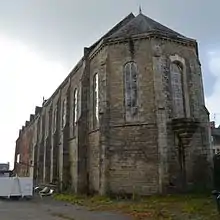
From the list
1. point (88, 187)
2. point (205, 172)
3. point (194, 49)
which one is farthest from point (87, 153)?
point (194, 49)

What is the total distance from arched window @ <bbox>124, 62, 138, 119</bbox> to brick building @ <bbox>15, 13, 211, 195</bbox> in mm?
70

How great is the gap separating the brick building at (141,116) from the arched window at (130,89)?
0.07 meters

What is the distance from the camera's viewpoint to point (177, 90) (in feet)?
74.9

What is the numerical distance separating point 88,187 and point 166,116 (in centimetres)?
819

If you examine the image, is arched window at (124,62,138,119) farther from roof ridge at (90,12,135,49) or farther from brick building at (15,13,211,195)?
roof ridge at (90,12,135,49)

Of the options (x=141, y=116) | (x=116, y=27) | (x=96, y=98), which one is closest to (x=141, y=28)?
(x=116, y=27)

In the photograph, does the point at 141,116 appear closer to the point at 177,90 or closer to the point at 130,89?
the point at 130,89

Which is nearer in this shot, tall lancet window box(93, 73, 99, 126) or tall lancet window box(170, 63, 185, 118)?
tall lancet window box(170, 63, 185, 118)

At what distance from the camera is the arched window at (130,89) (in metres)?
22.2

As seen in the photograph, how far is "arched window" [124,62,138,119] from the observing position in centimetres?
2220

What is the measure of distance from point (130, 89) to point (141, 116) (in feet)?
7.36

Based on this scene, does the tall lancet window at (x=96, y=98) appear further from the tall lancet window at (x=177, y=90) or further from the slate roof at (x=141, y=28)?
the tall lancet window at (x=177, y=90)

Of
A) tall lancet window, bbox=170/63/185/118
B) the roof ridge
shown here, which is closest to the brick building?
tall lancet window, bbox=170/63/185/118

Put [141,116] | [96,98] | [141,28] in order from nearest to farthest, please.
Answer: [141,116]
[141,28]
[96,98]
